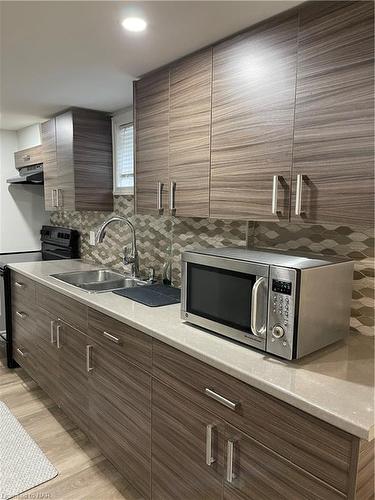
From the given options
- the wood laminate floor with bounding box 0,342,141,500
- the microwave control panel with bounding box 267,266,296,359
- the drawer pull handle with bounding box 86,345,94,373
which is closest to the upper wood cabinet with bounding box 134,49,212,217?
the microwave control panel with bounding box 267,266,296,359

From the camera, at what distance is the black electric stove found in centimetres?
321

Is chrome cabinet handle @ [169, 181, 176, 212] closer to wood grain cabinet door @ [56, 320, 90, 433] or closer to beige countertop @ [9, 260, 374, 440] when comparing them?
beige countertop @ [9, 260, 374, 440]

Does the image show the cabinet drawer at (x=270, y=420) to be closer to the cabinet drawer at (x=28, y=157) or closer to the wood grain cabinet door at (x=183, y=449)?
the wood grain cabinet door at (x=183, y=449)

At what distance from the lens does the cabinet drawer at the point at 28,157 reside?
11.3 feet

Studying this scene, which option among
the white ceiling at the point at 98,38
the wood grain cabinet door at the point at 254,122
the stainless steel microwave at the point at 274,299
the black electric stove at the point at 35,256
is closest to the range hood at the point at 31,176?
the black electric stove at the point at 35,256

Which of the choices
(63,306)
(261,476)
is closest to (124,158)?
(63,306)

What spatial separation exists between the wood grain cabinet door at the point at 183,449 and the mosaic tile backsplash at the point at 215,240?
2.50ft

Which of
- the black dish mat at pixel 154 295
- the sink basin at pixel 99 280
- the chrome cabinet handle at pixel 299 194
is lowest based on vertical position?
the sink basin at pixel 99 280

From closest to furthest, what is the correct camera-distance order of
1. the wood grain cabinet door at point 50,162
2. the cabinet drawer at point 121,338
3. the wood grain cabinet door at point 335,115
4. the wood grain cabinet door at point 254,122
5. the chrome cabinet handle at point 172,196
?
the wood grain cabinet door at point 335,115
the wood grain cabinet door at point 254,122
the cabinet drawer at point 121,338
the chrome cabinet handle at point 172,196
the wood grain cabinet door at point 50,162

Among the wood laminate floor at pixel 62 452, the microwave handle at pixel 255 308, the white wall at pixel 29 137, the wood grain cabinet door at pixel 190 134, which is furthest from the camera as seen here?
the white wall at pixel 29 137

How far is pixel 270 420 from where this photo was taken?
1.12 meters

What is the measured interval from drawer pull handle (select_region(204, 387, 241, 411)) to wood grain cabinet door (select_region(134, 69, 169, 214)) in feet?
3.56

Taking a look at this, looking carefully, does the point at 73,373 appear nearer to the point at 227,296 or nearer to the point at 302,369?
the point at 227,296

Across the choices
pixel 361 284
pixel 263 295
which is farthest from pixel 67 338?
pixel 361 284
